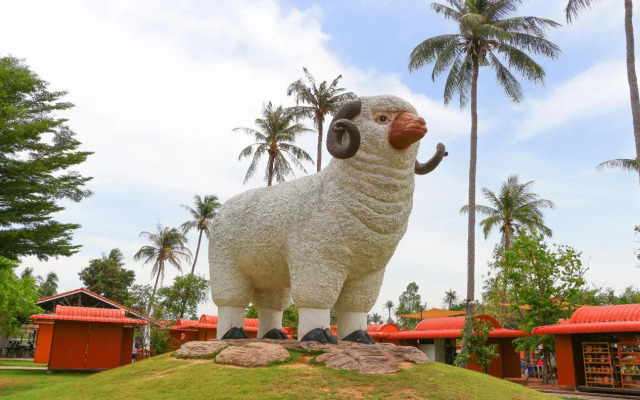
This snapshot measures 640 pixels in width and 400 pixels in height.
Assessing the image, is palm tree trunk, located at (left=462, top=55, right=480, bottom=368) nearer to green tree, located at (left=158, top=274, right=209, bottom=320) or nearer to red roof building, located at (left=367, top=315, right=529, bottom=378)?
red roof building, located at (left=367, top=315, right=529, bottom=378)

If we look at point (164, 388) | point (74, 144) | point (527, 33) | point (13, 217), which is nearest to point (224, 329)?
point (164, 388)

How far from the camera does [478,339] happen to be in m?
16.2

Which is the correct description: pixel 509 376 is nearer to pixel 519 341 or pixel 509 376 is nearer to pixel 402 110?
pixel 519 341

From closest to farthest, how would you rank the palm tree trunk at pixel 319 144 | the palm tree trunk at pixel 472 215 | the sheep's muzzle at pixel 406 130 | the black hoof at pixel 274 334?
the sheep's muzzle at pixel 406 130, the black hoof at pixel 274 334, the palm tree trunk at pixel 472 215, the palm tree trunk at pixel 319 144

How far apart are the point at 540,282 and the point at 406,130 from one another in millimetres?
12924

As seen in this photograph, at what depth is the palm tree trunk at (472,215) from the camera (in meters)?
16.0

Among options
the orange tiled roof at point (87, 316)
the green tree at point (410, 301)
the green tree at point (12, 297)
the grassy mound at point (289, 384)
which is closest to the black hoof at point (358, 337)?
the grassy mound at point (289, 384)

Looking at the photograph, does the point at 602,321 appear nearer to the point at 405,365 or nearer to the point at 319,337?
the point at 405,365

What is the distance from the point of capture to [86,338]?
19.1m

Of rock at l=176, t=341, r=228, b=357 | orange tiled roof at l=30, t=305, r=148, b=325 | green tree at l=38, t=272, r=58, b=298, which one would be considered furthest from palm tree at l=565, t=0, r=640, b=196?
green tree at l=38, t=272, r=58, b=298

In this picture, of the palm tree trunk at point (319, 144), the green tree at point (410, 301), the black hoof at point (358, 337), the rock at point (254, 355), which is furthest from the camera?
the green tree at point (410, 301)

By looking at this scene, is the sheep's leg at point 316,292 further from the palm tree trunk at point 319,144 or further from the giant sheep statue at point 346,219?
the palm tree trunk at point 319,144

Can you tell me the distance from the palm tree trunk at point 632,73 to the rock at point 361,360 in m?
9.42

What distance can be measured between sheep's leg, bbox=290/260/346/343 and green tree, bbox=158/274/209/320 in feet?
65.5
